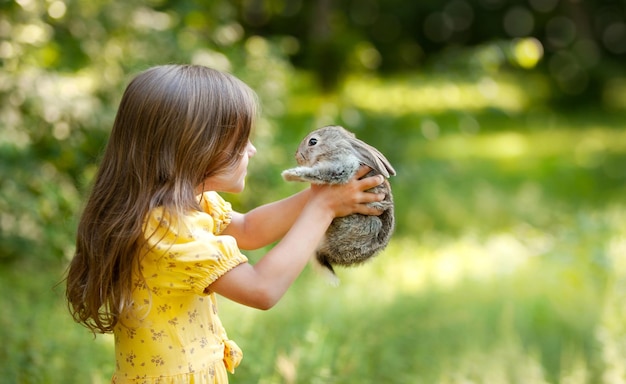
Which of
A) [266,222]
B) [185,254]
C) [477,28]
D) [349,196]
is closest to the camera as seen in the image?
[185,254]

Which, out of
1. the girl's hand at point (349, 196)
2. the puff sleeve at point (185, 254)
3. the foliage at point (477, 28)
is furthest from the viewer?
the foliage at point (477, 28)

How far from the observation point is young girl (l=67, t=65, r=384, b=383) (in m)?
2.06

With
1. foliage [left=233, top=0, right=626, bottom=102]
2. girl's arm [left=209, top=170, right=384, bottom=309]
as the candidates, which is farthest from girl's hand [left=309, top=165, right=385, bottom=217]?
foliage [left=233, top=0, right=626, bottom=102]

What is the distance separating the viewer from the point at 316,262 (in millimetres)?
2277

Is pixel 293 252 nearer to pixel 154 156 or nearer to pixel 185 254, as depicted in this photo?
pixel 185 254

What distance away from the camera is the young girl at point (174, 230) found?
6.75 ft

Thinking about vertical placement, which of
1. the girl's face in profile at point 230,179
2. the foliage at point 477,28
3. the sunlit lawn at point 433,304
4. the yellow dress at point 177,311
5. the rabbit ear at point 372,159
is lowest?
the foliage at point 477,28

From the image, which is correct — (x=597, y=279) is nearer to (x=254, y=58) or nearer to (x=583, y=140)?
(x=254, y=58)

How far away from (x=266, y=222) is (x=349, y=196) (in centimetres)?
43

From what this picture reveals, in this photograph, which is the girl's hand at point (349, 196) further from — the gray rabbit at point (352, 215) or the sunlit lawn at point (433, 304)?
the sunlit lawn at point (433, 304)

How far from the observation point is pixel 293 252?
2.07 m

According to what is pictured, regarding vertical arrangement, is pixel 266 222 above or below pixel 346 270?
above

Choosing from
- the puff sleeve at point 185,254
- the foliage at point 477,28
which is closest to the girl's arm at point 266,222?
the puff sleeve at point 185,254

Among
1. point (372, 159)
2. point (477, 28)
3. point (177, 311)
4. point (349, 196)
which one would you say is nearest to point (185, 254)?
point (177, 311)
